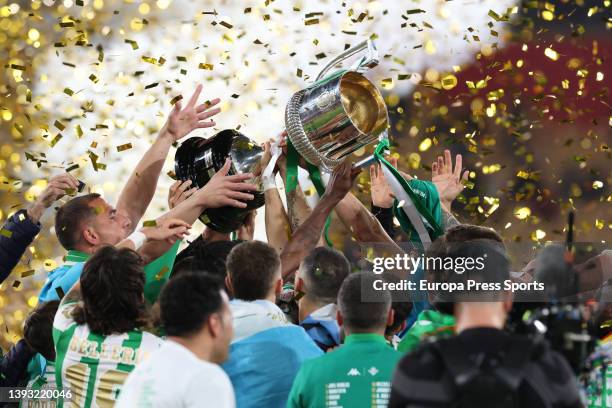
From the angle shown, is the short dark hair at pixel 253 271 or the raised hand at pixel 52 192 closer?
the short dark hair at pixel 253 271

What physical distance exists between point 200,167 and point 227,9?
2.28 meters

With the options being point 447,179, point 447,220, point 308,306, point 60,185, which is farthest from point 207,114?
point 447,179

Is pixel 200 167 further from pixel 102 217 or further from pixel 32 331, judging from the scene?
pixel 32 331

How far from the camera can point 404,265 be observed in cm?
468

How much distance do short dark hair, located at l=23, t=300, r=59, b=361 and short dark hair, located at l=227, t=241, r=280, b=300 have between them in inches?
35.1

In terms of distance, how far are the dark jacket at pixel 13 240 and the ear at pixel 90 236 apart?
1.11 feet

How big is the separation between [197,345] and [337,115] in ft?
5.88

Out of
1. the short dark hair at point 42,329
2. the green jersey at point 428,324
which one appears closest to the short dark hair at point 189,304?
the green jersey at point 428,324

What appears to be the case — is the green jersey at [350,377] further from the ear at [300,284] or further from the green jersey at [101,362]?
the ear at [300,284]

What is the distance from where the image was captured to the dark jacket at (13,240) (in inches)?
184

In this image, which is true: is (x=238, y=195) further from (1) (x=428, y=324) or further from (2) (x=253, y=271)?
(1) (x=428, y=324)

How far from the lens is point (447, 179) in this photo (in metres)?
5.39

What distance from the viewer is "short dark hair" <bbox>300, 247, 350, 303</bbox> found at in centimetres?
415

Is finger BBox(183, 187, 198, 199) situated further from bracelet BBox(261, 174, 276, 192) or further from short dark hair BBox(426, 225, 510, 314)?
short dark hair BBox(426, 225, 510, 314)
